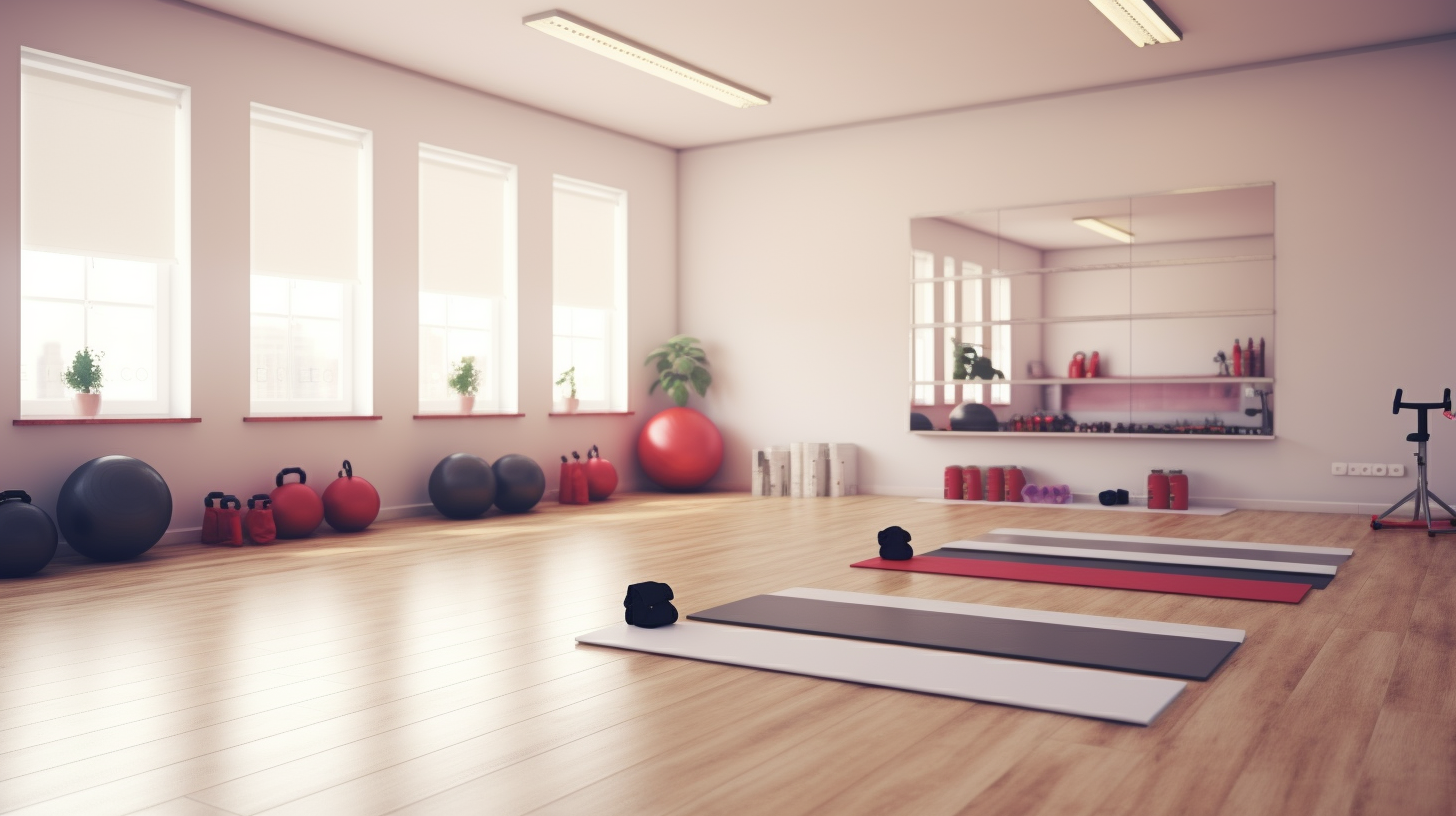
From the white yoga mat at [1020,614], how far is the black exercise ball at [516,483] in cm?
356

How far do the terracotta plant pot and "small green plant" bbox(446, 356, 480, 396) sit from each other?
2402mm

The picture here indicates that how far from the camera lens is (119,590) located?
4.41 metres

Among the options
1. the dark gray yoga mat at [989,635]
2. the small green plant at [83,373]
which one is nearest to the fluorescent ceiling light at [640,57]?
the small green plant at [83,373]

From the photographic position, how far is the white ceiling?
6.25m

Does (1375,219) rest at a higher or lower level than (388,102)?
lower

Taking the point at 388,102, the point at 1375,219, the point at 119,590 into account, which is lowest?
the point at 119,590

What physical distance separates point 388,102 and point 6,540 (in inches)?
149

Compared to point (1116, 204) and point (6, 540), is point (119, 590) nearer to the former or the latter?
point (6, 540)

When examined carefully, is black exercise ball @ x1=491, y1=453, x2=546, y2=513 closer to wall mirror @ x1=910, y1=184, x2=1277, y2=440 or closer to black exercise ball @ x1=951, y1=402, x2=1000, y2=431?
wall mirror @ x1=910, y1=184, x2=1277, y2=440

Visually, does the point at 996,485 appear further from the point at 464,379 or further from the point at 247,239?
the point at 247,239

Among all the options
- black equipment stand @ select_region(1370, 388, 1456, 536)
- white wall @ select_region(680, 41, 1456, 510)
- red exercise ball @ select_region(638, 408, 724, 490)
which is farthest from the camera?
red exercise ball @ select_region(638, 408, 724, 490)

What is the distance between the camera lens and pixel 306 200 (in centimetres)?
676

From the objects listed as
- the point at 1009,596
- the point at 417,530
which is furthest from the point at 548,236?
the point at 1009,596

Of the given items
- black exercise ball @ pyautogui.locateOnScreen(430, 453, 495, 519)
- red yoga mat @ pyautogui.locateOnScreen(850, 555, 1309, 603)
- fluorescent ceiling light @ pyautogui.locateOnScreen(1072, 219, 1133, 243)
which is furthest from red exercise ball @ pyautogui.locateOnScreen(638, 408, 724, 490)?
red yoga mat @ pyautogui.locateOnScreen(850, 555, 1309, 603)
